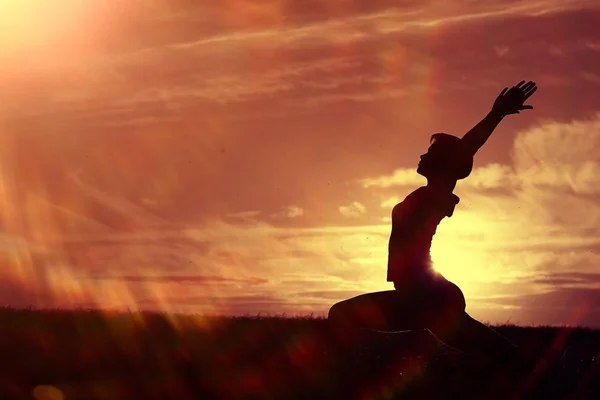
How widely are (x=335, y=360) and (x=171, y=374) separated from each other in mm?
2013

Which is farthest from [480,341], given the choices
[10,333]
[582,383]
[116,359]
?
[10,333]

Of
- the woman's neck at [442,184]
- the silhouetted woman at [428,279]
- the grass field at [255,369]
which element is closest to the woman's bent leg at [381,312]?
the silhouetted woman at [428,279]

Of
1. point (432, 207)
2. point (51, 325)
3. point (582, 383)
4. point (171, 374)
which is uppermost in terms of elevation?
point (432, 207)

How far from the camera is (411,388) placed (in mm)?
10398

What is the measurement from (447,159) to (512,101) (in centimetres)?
97

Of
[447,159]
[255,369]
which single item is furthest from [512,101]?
[255,369]

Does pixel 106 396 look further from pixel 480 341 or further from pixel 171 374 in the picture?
pixel 480 341

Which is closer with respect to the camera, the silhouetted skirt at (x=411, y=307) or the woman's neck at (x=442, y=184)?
the silhouetted skirt at (x=411, y=307)

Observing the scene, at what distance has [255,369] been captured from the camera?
11.5 meters

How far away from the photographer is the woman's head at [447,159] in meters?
10.5

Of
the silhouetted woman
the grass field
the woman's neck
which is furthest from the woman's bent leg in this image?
the woman's neck

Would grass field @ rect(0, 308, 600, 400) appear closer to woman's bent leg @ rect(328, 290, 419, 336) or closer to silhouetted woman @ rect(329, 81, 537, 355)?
silhouetted woman @ rect(329, 81, 537, 355)

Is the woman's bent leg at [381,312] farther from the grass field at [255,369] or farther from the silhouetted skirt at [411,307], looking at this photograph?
the grass field at [255,369]

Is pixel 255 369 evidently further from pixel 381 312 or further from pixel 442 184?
pixel 442 184
